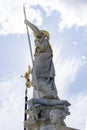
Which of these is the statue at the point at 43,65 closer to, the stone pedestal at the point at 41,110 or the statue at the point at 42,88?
the statue at the point at 42,88

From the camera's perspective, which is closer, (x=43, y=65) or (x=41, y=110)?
(x=41, y=110)

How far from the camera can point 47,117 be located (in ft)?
55.5

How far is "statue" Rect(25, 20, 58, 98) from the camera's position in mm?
17656

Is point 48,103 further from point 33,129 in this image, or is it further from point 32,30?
point 32,30

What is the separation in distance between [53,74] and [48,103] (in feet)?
4.46

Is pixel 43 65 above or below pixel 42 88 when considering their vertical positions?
above

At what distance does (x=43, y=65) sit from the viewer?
18.0 metres

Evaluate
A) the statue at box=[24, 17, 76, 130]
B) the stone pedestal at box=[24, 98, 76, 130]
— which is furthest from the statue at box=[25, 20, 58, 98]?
the stone pedestal at box=[24, 98, 76, 130]

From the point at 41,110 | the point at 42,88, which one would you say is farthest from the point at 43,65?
the point at 41,110

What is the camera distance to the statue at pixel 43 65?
17656 millimetres

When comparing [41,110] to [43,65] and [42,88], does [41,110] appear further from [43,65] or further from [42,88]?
[43,65]

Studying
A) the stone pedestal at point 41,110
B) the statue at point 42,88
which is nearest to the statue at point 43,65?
the statue at point 42,88

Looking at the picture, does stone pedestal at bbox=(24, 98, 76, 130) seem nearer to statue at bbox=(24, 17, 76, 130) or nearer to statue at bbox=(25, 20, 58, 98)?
statue at bbox=(24, 17, 76, 130)

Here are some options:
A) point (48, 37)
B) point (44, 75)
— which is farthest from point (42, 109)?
point (48, 37)
